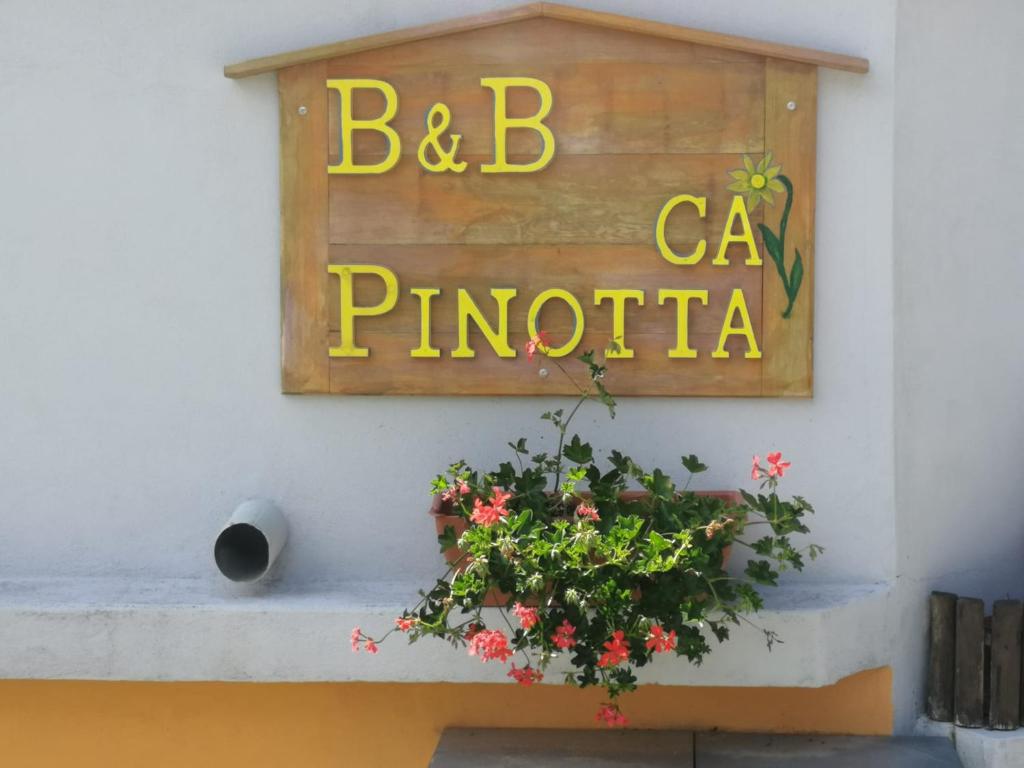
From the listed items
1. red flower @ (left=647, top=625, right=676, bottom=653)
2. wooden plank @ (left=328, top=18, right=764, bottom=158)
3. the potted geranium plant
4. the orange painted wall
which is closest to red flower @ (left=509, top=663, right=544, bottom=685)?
the potted geranium plant

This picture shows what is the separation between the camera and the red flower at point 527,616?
3330 mm

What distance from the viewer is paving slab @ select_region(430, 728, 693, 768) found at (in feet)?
12.3

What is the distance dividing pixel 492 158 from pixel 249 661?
61.5 inches

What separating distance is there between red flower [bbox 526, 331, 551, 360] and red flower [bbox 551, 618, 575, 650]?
75cm

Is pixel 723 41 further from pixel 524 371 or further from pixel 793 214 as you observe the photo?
pixel 524 371

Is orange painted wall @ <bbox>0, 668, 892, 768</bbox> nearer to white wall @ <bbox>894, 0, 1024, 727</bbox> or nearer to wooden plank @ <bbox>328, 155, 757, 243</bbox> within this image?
white wall @ <bbox>894, 0, 1024, 727</bbox>

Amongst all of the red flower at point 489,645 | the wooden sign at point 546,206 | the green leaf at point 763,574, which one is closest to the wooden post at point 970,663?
the green leaf at point 763,574

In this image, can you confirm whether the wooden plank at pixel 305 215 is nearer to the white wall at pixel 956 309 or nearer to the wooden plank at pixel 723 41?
the wooden plank at pixel 723 41

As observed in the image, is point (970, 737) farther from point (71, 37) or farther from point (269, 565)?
point (71, 37)

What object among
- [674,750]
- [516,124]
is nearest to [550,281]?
[516,124]

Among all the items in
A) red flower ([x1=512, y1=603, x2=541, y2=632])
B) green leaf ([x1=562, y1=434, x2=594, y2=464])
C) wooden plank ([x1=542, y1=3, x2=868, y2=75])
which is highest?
wooden plank ([x1=542, y1=3, x2=868, y2=75])

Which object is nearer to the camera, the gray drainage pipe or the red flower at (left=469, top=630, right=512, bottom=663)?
the red flower at (left=469, top=630, right=512, bottom=663)

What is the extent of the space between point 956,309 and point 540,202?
4.13ft

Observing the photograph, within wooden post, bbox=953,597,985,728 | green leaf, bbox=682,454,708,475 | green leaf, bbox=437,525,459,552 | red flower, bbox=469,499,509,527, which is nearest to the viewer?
red flower, bbox=469,499,509,527
